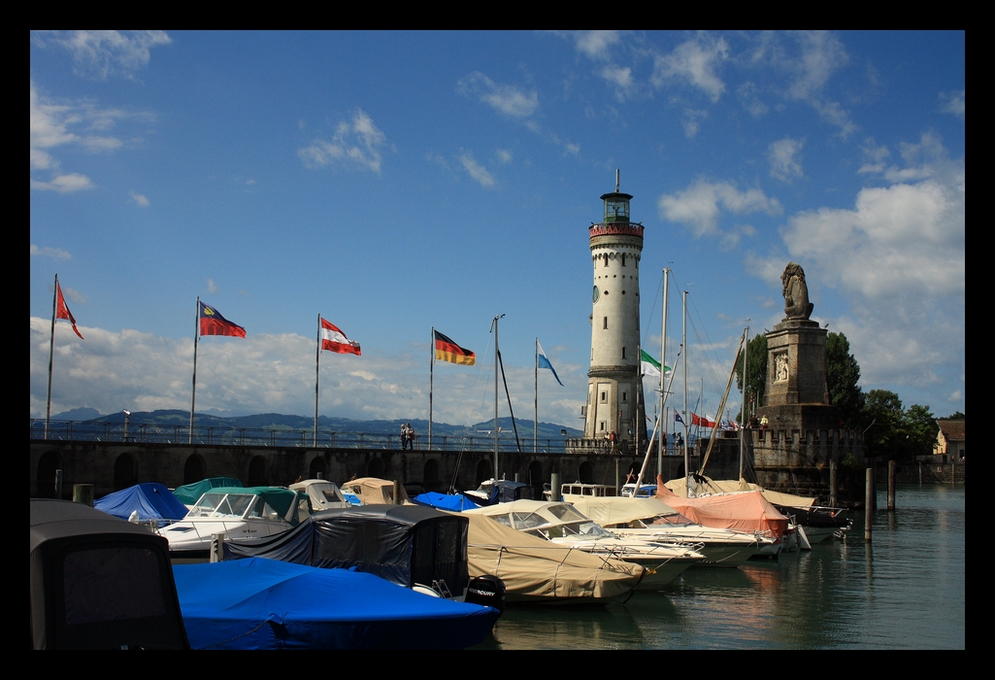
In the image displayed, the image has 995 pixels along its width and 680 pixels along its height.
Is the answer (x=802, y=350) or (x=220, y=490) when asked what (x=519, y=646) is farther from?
(x=802, y=350)

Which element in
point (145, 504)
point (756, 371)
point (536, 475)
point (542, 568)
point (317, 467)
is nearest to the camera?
point (542, 568)

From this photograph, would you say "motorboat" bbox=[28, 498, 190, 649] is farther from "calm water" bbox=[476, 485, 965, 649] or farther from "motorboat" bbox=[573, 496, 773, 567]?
"motorboat" bbox=[573, 496, 773, 567]

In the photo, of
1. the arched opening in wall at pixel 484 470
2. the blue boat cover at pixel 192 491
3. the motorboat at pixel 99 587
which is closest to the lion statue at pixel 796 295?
the arched opening in wall at pixel 484 470

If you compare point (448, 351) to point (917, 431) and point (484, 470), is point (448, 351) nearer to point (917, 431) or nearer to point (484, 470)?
point (484, 470)

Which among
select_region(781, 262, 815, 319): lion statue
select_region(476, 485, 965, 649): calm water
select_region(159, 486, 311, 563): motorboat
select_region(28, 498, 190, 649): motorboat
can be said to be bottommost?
select_region(476, 485, 965, 649): calm water

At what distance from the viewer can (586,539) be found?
2917 cm

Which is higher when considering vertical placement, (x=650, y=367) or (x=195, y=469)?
(x=650, y=367)

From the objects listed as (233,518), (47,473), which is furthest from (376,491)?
(233,518)

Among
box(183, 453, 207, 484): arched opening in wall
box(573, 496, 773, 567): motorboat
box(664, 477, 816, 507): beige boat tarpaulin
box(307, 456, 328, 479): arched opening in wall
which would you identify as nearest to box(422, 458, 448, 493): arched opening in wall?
box(307, 456, 328, 479): arched opening in wall

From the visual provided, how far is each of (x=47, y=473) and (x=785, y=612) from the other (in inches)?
1396

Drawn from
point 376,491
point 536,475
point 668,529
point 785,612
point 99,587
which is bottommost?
point 785,612

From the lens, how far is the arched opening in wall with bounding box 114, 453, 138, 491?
4647 cm

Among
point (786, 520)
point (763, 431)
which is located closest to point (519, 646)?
point (786, 520)

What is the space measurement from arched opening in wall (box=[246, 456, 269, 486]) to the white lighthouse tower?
34.8 metres
